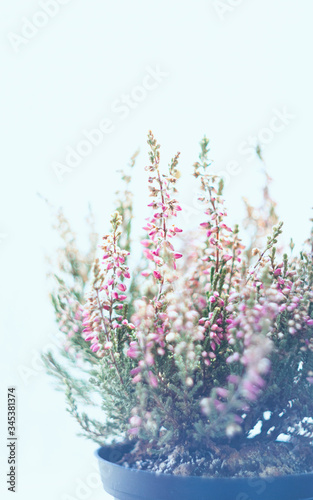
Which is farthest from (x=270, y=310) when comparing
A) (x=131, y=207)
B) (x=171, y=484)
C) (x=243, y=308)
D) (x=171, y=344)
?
(x=131, y=207)

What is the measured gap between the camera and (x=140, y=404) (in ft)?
2.17

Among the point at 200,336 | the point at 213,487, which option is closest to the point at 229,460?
the point at 213,487

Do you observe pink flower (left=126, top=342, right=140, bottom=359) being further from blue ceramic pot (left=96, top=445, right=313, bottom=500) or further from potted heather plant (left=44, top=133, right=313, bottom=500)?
blue ceramic pot (left=96, top=445, right=313, bottom=500)

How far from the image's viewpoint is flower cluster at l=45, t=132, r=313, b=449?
0.62 metres

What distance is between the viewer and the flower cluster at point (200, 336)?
624mm

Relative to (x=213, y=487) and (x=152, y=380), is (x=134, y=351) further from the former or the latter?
(x=213, y=487)

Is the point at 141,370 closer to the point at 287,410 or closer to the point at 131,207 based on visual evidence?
the point at 287,410

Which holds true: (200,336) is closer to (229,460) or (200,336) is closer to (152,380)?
(152,380)

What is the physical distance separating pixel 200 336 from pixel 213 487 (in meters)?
0.18

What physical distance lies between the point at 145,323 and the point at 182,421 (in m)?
0.15

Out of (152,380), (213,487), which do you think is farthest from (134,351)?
(213,487)

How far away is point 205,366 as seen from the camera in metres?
Answer: 0.67

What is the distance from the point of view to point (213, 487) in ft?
2.02

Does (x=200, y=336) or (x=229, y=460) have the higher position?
(x=200, y=336)
